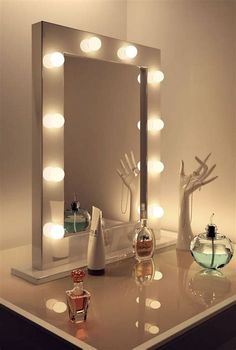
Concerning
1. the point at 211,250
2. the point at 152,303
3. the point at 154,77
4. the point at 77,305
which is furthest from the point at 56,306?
the point at 154,77

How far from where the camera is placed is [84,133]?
1.31m

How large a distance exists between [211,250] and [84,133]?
52cm

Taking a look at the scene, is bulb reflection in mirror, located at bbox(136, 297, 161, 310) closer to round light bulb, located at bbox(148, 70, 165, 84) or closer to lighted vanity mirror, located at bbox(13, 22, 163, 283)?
lighted vanity mirror, located at bbox(13, 22, 163, 283)

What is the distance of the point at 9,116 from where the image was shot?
1389mm

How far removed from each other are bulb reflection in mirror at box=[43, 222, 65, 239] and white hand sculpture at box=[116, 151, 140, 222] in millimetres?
318

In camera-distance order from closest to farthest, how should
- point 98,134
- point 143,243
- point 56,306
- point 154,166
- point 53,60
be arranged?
point 56,306 < point 53,60 < point 143,243 < point 98,134 < point 154,166

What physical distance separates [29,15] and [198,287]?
3.42ft

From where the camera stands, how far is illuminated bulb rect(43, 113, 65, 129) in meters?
1.14

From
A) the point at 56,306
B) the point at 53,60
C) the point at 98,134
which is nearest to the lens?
the point at 56,306

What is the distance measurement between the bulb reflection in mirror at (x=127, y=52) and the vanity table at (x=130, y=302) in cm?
64

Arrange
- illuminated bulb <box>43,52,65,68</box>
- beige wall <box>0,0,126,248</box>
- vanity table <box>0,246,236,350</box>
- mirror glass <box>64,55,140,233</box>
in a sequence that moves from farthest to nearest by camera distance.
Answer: beige wall <box>0,0,126,248</box> < mirror glass <box>64,55,140,233</box> < illuminated bulb <box>43,52,65,68</box> < vanity table <box>0,246,236,350</box>

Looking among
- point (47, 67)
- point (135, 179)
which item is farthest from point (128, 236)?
point (47, 67)

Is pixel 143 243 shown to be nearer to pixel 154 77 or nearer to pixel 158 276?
pixel 158 276

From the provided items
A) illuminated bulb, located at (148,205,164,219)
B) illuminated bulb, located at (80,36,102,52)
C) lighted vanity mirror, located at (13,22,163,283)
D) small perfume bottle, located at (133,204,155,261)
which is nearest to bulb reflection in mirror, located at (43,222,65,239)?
lighted vanity mirror, located at (13,22,163,283)
